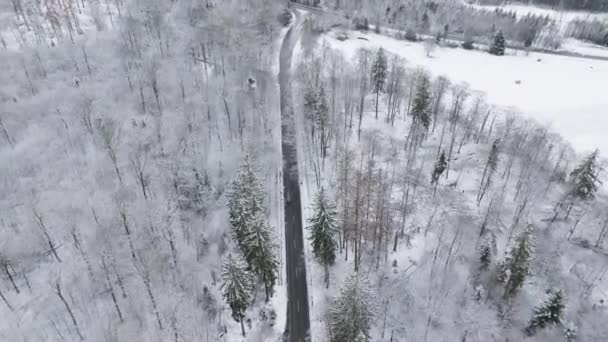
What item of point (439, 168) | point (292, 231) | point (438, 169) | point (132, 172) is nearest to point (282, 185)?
point (292, 231)

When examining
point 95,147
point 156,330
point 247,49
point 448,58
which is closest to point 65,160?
point 95,147

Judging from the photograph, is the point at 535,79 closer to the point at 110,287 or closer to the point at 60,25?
the point at 110,287

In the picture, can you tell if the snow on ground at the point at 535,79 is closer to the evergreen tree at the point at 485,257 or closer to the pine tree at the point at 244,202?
the evergreen tree at the point at 485,257

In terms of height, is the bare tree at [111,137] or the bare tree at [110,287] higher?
the bare tree at [111,137]

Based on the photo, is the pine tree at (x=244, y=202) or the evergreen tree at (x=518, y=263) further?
the pine tree at (x=244, y=202)

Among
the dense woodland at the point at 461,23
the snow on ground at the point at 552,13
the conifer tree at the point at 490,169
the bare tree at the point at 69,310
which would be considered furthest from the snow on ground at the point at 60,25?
the snow on ground at the point at 552,13
